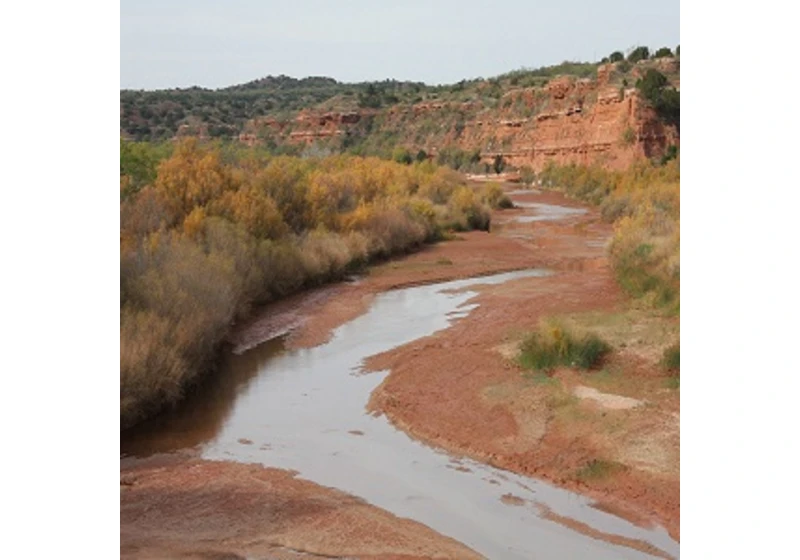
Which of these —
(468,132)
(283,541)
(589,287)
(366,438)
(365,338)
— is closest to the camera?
(283,541)

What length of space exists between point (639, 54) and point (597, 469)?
5798cm

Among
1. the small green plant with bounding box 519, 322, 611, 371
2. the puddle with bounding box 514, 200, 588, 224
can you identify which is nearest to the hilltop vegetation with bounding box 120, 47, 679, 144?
the puddle with bounding box 514, 200, 588, 224

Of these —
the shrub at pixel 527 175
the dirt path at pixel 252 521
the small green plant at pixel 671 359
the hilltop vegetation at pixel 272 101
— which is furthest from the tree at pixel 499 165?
the dirt path at pixel 252 521

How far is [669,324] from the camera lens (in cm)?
1468

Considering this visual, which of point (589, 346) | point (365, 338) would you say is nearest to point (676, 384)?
point (589, 346)

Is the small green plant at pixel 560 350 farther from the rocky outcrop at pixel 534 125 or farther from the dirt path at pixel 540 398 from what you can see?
the rocky outcrop at pixel 534 125

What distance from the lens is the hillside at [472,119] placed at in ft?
168

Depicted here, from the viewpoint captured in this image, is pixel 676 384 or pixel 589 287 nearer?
pixel 676 384

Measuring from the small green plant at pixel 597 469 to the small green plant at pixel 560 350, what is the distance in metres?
3.28

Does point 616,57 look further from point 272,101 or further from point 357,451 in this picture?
point 357,451

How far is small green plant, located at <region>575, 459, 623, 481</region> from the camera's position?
927cm

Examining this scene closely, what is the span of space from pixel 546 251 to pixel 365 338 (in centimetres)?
1293
